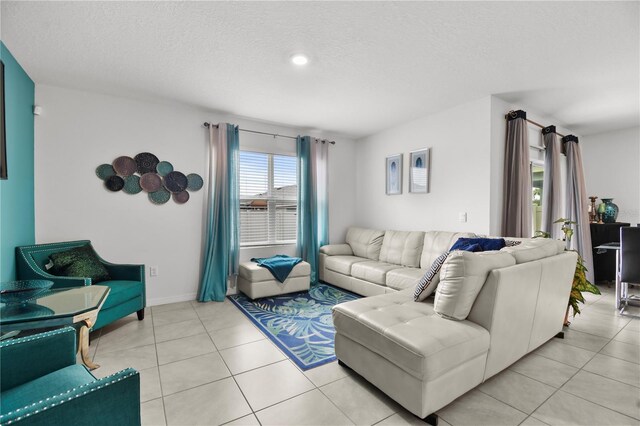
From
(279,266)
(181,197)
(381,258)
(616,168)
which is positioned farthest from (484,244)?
(616,168)

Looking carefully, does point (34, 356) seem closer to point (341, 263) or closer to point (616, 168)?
point (341, 263)

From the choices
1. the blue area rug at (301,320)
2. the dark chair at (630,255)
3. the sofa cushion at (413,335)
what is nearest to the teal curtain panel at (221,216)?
the blue area rug at (301,320)

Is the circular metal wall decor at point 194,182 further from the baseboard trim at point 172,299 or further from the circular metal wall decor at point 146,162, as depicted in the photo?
the baseboard trim at point 172,299

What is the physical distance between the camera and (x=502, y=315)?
197 centimetres

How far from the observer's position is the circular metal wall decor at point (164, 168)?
3.80m

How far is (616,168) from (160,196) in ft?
Answer: 24.5

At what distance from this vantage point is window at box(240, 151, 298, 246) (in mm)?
4520

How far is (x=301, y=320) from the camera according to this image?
3.25 metres

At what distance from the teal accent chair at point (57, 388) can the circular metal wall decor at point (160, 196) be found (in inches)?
102

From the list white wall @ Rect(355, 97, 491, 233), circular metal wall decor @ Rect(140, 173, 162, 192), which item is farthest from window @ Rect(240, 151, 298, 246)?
white wall @ Rect(355, 97, 491, 233)

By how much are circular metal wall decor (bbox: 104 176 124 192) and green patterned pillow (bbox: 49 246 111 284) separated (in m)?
0.75

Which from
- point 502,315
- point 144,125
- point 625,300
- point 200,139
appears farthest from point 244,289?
point 625,300

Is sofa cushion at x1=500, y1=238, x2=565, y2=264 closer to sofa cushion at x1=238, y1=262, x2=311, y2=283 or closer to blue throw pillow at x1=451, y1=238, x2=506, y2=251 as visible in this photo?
blue throw pillow at x1=451, y1=238, x2=506, y2=251

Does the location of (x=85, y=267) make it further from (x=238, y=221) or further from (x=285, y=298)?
(x=285, y=298)
